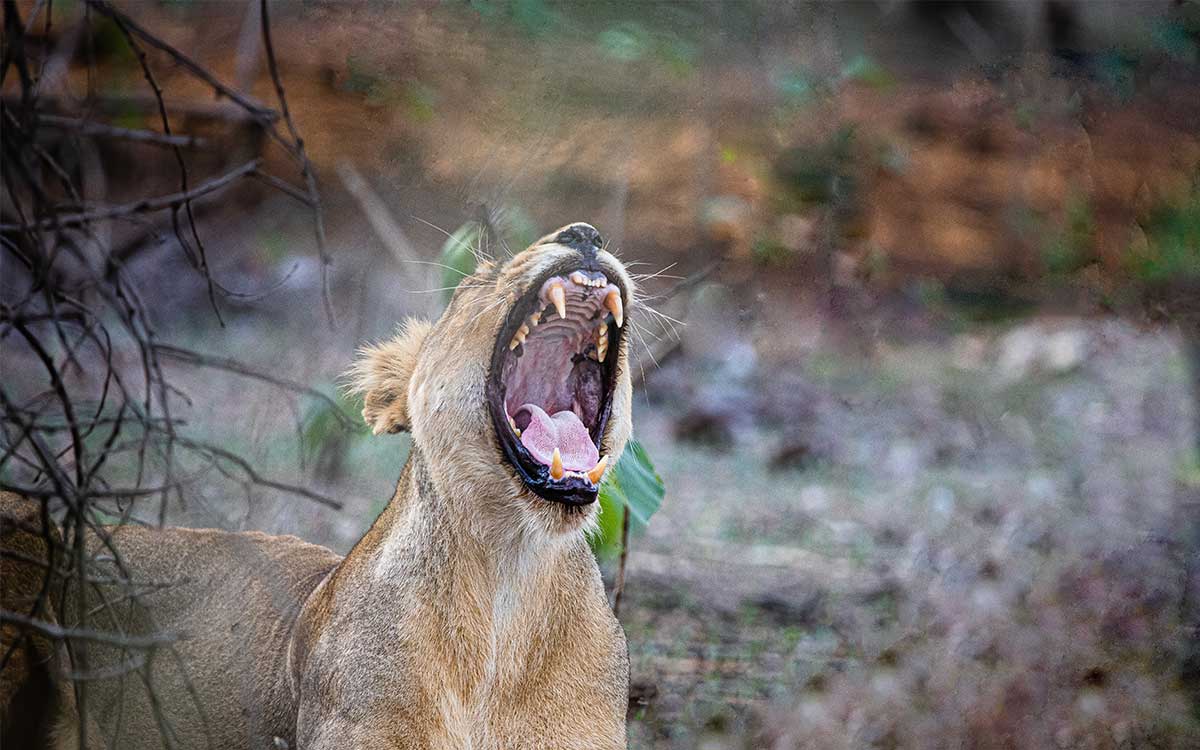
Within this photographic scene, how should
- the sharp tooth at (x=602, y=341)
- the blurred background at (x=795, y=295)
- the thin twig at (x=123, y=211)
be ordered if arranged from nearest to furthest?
the thin twig at (x=123, y=211)
the sharp tooth at (x=602, y=341)
the blurred background at (x=795, y=295)

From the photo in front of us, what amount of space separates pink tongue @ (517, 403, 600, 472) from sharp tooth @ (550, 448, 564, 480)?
0.07 m

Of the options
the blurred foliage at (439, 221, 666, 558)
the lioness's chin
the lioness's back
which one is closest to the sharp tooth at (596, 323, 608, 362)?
the lioness's chin

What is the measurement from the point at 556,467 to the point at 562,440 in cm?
22

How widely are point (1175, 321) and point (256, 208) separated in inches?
278

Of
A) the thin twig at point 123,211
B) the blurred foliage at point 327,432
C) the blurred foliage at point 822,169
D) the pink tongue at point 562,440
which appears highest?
the thin twig at point 123,211

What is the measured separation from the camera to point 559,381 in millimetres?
3672

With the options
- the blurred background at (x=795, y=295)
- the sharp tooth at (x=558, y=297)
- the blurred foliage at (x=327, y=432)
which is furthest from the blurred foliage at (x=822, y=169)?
the sharp tooth at (x=558, y=297)

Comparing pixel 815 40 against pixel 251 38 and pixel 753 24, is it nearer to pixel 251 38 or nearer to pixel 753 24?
pixel 753 24

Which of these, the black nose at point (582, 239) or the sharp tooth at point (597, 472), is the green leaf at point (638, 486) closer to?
the sharp tooth at point (597, 472)

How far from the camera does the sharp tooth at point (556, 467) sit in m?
3.17

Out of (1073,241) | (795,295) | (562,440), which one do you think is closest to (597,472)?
(562,440)

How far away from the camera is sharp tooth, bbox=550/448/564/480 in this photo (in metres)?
3.17

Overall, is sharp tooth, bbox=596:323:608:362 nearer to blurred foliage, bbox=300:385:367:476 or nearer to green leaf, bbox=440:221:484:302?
green leaf, bbox=440:221:484:302

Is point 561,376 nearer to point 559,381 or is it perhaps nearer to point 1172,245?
point 559,381
